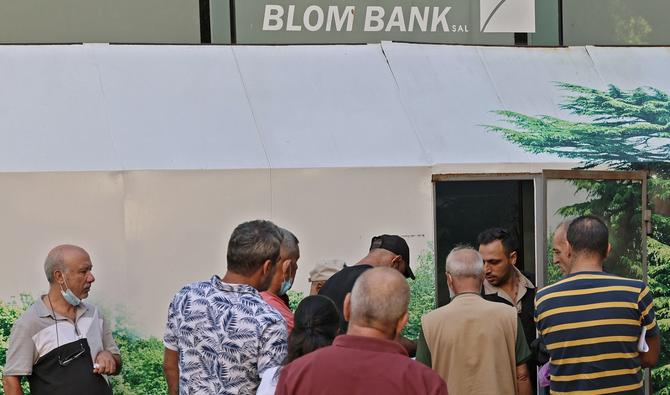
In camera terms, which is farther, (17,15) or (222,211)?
(17,15)

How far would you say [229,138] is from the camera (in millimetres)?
7023

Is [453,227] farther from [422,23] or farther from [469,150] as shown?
[422,23]

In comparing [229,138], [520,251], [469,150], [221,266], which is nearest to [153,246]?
[221,266]

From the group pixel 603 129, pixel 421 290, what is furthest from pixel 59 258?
pixel 603 129

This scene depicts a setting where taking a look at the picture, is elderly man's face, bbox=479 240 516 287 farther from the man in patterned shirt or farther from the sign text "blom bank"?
the sign text "blom bank"

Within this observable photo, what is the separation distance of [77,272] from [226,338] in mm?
1406

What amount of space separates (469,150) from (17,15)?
129 inches

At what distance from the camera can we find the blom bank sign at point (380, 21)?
817 cm

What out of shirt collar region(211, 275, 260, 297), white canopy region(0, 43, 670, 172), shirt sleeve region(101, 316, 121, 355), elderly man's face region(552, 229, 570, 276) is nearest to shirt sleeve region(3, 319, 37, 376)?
shirt sleeve region(101, 316, 121, 355)

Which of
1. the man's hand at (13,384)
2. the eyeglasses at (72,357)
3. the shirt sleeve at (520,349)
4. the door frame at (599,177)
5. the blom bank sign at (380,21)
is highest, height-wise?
the blom bank sign at (380,21)

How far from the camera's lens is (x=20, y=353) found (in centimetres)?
506

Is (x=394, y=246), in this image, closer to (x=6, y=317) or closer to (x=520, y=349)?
(x=520, y=349)

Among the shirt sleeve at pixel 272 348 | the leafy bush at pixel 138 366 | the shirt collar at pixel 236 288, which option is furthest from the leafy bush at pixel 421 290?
the shirt sleeve at pixel 272 348

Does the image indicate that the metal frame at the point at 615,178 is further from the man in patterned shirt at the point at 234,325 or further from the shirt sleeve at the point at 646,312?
the man in patterned shirt at the point at 234,325
